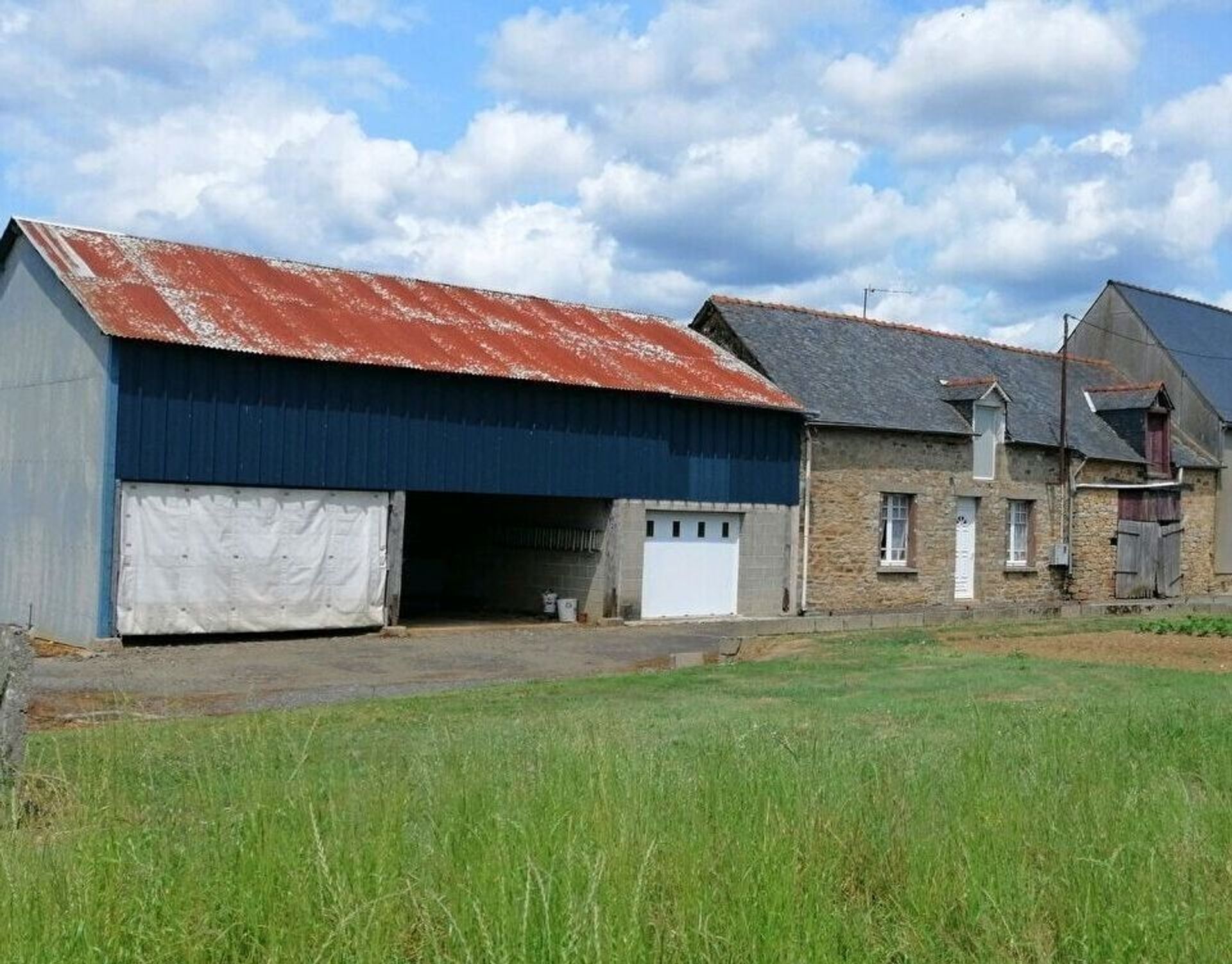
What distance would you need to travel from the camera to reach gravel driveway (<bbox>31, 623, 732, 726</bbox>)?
48.1 ft

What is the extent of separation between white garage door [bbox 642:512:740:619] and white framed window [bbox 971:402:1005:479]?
734cm

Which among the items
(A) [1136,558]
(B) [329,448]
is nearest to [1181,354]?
(A) [1136,558]

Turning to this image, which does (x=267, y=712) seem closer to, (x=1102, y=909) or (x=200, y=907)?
(x=200, y=907)

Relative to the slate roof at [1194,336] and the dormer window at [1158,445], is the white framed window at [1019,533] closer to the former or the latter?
the dormer window at [1158,445]

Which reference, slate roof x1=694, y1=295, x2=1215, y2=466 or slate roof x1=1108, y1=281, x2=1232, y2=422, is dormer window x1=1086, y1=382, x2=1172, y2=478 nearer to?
slate roof x1=694, y1=295, x2=1215, y2=466

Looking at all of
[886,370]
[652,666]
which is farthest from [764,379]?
[652,666]

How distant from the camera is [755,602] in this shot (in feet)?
90.1

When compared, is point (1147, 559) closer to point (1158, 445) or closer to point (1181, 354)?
point (1158, 445)

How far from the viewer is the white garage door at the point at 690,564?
85.4ft

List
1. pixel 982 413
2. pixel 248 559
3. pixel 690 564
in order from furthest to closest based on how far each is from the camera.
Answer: pixel 982 413
pixel 690 564
pixel 248 559

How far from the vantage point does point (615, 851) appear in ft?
18.3

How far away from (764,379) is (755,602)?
4.78m

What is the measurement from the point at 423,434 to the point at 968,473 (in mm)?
14355

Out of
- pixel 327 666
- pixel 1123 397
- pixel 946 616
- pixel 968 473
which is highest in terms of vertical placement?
pixel 1123 397
